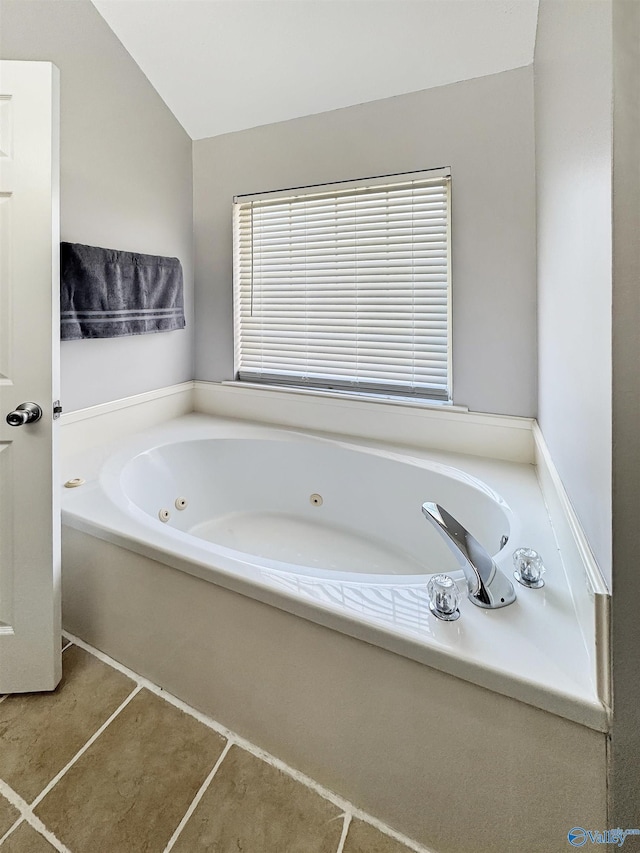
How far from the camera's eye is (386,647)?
97cm

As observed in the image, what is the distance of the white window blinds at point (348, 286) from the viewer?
2.10m

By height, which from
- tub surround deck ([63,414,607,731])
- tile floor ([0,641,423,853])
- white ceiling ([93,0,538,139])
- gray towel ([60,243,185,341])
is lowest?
tile floor ([0,641,423,853])

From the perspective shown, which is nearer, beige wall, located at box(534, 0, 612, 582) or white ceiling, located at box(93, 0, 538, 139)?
beige wall, located at box(534, 0, 612, 582)

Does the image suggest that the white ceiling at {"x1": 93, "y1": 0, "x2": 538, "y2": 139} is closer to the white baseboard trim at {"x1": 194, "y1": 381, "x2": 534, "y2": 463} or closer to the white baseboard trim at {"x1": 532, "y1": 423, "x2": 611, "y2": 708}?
the white baseboard trim at {"x1": 194, "y1": 381, "x2": 534, "y2": 463}

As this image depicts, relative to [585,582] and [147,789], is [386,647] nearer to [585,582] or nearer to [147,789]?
[585,582]

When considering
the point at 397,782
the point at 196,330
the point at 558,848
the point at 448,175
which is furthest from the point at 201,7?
the point at 558,848

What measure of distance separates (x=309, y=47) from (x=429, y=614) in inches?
91.1

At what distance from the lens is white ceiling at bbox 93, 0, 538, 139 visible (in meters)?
1.75

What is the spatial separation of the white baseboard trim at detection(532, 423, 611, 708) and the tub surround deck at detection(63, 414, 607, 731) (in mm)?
23

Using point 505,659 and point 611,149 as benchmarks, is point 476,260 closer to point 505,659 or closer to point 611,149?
point 611,149

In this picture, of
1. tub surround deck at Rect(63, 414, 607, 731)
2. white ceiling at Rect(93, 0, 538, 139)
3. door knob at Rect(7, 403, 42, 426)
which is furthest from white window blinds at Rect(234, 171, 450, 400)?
door knob at Rect(7, 403, 42, 426)
